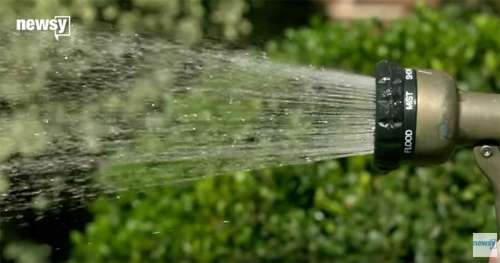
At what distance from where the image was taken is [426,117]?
186 centimetres

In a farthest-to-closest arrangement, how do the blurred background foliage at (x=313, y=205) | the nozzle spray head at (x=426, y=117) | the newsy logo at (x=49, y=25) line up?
the blurred background foliage at (x=313, y=205) < the newsy logo at (x=49, y=25) < the nozzle spray head at (x=426, y=117)

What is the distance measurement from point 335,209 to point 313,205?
0.30ft

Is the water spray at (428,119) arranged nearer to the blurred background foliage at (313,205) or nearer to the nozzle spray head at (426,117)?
the nozzle spray head at (426,117)

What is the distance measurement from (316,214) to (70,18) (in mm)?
1041

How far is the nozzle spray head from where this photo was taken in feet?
6.13

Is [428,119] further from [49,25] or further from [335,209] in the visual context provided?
[335,209]

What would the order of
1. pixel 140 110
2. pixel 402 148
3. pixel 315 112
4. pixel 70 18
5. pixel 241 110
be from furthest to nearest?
1. pixel 70 18
2. pixel 140 110
3. pixel 241 110
4. pixel 315 112
5. pixel 402 148

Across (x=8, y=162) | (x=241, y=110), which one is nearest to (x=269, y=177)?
(x=8, y=162)

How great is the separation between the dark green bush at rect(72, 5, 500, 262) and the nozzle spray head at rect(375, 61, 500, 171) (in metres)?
1.65

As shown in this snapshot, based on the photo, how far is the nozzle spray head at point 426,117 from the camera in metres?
1.87

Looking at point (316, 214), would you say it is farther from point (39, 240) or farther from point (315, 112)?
point (315, 112)

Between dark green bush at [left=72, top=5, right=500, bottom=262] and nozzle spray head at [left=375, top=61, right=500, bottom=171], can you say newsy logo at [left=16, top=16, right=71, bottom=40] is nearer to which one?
dark green bush at [left=72, top=5, right=500, bottom=262]

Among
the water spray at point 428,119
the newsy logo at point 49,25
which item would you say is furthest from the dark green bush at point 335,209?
the water spray at point 428,119

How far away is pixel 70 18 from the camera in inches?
125
